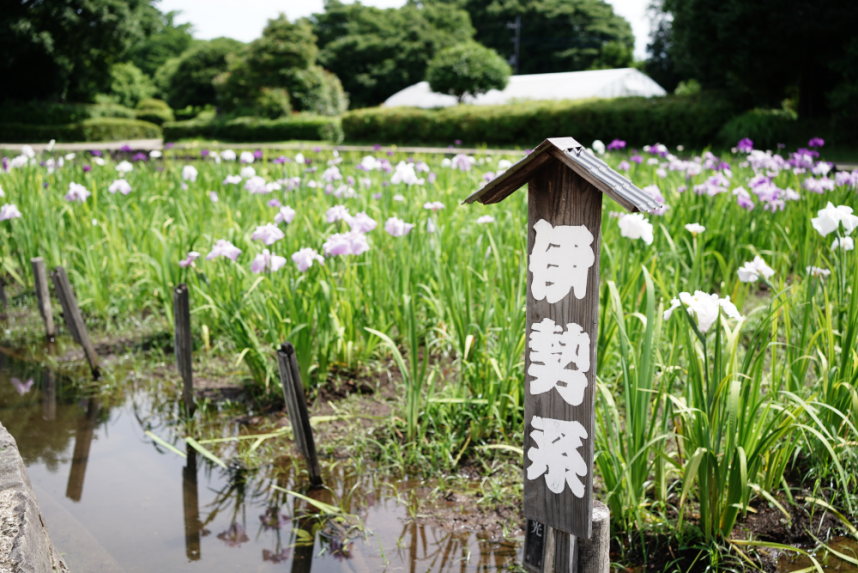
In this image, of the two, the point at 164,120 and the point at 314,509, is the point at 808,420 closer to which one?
the point at 314,509

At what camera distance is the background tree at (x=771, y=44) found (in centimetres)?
1040

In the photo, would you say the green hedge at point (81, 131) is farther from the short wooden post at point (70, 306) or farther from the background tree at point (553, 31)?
the background tree at point (553, 31)

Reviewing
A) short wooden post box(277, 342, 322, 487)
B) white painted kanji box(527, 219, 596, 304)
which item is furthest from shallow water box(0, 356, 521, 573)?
white painted kanji box(527, 219, 596, 304)

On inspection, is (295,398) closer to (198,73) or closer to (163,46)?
(198,73)

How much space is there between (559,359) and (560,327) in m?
0.06

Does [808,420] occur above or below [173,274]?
below

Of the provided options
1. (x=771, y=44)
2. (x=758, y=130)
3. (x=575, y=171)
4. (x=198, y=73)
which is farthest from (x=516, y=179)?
(x=198, y=73)

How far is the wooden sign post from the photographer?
40.1 inches

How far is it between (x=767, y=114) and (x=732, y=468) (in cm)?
1206

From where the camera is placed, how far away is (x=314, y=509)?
176cm

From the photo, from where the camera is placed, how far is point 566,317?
1049 mm

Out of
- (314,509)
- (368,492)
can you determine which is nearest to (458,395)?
(368,492)

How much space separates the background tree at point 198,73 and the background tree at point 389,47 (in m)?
6.26

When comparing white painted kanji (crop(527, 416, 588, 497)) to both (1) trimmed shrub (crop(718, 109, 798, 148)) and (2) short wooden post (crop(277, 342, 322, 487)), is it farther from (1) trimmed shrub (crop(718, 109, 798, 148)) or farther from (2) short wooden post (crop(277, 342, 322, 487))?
(1) trimmed shrub (crop(718, 109, 798, 148))
